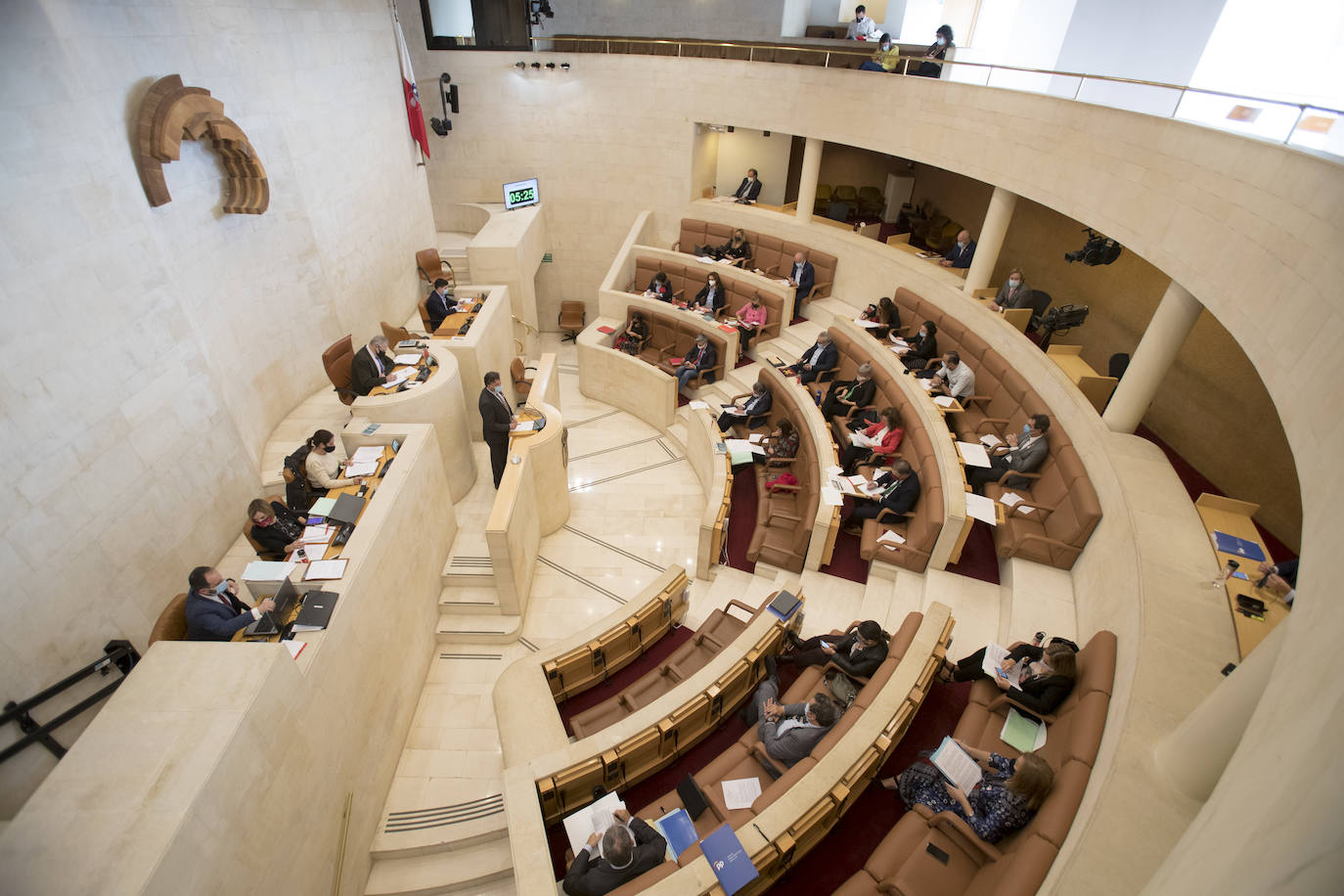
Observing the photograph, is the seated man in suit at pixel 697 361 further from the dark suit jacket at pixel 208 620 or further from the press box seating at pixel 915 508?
the dark suit jacket at pixel 208 620

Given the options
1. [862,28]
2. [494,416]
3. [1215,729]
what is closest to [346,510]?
[494,416]

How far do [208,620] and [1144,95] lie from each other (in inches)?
346

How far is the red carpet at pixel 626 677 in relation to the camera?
534cm

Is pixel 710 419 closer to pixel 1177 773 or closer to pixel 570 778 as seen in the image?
pixel 570 778

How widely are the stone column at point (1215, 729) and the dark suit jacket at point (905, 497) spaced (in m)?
3.11

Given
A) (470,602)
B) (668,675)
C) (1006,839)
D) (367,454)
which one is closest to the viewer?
(1006,839)

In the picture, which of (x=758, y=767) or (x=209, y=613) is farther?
(x=758, y=767)

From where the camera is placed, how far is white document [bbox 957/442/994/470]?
255 inches

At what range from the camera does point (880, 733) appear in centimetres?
399

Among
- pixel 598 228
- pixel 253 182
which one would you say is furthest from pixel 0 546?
pixel 598 228

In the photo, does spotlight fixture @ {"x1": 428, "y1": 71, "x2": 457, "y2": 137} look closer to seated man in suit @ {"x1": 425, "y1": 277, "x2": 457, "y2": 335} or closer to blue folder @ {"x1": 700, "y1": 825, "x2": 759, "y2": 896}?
seated man in suit @ {"x1": 425, "y1": 277, "x2": 457, "y2": 335}

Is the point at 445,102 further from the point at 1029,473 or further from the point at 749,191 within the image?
the point at 1029,473

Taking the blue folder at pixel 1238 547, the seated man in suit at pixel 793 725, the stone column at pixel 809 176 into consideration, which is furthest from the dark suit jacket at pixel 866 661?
the stone column at pixel 809 176

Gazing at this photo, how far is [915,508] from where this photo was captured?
6.33 meters
